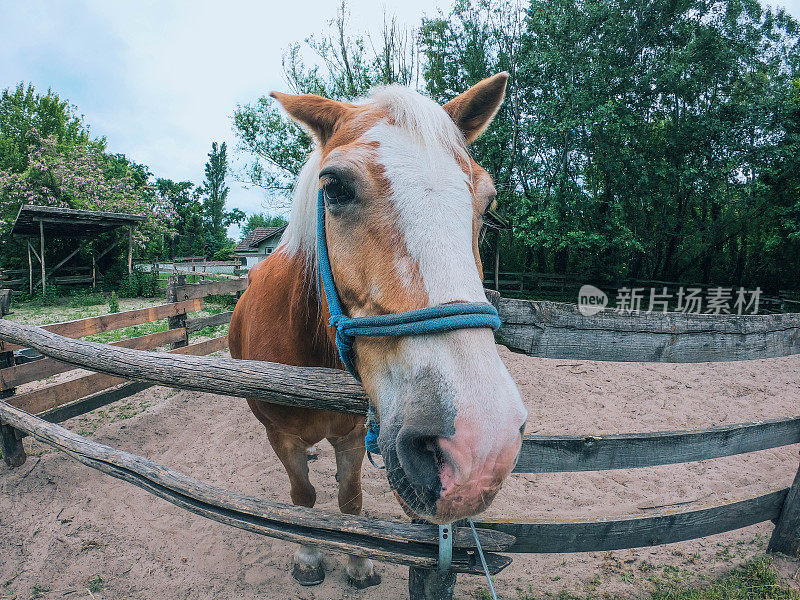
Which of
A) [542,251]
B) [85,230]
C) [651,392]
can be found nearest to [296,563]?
[651,392]

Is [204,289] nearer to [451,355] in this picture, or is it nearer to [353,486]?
[353,486]

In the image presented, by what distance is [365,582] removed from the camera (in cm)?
251

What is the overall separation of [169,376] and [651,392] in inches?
254

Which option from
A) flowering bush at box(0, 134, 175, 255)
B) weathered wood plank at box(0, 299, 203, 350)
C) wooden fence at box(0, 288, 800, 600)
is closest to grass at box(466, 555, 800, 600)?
wooden fence at box(0, 288, 800, 600)

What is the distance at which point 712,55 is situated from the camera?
50.8ft

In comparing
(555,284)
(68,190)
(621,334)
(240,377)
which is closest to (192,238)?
(68,190)

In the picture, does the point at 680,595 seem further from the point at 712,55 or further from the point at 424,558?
the point at 712,55

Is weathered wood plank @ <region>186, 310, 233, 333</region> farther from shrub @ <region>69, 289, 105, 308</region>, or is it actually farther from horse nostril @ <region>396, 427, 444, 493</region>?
shrub @ <region>69, 289, 105, 308</region>

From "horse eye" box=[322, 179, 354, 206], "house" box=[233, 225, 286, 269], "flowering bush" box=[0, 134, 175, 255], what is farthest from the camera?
"house" box=[233, 225, 286, 269]

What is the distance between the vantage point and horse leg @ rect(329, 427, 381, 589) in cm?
251

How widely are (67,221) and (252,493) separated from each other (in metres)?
16.3

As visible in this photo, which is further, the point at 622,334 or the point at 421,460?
the point at 622,334

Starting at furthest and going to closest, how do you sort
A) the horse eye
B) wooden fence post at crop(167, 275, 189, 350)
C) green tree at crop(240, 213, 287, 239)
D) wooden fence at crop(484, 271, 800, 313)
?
1. green tree at crop(240, 213, 287, 239)
2. wooden fence at crop(484, 271, 800, 313)
3. wooden fence post at crop(167, 275, 189, 350)
4. the horse eye

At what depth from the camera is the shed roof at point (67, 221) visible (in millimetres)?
13758
